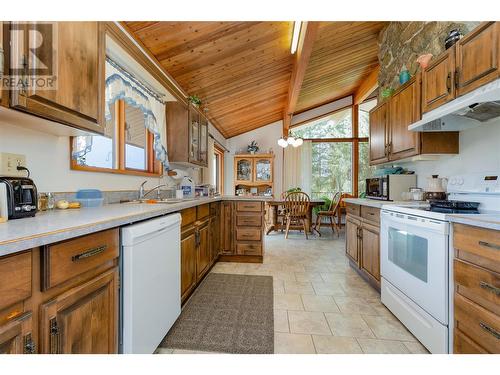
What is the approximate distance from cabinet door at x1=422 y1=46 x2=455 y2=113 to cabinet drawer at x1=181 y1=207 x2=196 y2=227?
2.18 m

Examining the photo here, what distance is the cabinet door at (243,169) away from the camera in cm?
643

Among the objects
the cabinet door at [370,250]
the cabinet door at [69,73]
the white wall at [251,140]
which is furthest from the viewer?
the white wall at [251,140]

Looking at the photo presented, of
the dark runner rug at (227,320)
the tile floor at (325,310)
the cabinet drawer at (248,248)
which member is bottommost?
the tile floor at (325,310)

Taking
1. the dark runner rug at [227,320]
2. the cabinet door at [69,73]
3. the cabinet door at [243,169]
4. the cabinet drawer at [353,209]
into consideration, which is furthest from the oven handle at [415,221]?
the cabinet door at [243,169]

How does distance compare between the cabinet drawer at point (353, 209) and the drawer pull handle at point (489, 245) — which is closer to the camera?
the drawer pull handle at point (489, 245)

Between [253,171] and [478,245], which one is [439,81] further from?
[253,171]

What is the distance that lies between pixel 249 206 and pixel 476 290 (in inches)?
94.0

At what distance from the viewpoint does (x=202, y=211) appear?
2.53 metres

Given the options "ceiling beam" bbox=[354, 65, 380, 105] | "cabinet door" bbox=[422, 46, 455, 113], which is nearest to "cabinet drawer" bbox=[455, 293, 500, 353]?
"cabinet door" bbox=[422, 46, 455, 113]

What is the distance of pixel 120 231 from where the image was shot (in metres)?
1.14

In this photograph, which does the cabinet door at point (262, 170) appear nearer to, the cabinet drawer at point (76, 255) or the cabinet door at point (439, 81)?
the cabinet door at point (439, 81)

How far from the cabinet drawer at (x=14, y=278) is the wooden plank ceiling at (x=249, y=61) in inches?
81.4
